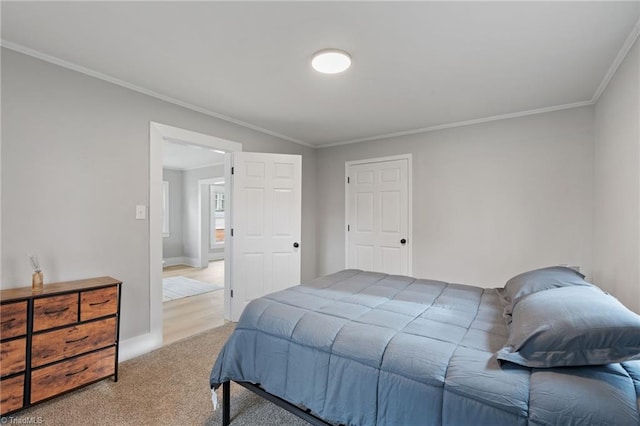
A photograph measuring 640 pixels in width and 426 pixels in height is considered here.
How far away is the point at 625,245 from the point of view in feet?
6.80

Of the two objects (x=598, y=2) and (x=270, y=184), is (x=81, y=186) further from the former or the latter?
(x=598, y=2)

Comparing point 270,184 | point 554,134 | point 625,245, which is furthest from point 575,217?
point 270,184

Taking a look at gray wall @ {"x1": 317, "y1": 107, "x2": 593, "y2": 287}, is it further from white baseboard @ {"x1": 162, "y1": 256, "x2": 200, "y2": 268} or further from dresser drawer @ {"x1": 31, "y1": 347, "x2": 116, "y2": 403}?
white baseboard @ {"x1": 162, "y1": 256, "x2": 200, "y2": 268}

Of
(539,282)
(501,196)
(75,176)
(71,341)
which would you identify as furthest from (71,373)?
(501,196)

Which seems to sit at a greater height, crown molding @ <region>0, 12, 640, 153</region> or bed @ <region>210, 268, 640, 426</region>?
crown molding @ <region>0, 12, 640, 153</region>

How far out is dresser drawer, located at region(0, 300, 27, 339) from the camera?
68.4 inches

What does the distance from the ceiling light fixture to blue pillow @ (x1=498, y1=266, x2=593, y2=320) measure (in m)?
1.93

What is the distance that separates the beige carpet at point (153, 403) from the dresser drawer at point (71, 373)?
99 millimetres

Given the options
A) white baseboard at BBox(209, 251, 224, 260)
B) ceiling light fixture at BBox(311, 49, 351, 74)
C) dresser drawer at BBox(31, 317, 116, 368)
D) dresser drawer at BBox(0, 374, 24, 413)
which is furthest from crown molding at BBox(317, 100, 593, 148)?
white baseboard at BBox(209, 251, 224, 260)

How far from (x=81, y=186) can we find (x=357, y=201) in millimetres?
3273

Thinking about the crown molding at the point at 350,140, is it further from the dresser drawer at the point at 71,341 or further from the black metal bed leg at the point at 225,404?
the black metal bed leg at the point at 225,404

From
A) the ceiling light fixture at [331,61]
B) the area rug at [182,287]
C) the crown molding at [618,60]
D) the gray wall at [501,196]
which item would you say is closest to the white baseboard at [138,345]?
the area rug at [182,287]

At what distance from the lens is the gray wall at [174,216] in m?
7.39

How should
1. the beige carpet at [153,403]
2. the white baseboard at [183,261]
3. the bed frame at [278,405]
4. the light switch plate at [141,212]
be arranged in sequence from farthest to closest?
the white baseboard at [183,261] < the light switch plate at [141,212] < the beige carpet at [153,403] < the bed frame at [278,405]
